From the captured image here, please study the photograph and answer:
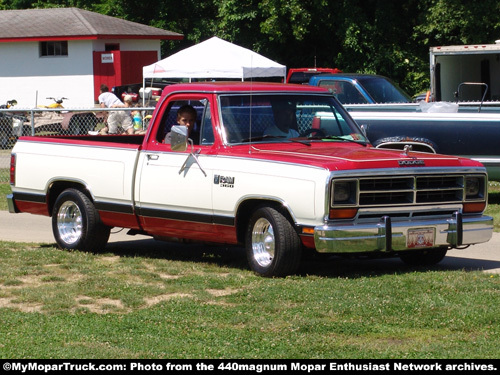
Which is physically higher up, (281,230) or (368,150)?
(368,150)

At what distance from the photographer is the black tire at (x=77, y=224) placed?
10820 millimetres

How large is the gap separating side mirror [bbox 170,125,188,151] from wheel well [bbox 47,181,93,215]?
5.79 feet

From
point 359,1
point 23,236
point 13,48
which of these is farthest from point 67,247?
point 13,48

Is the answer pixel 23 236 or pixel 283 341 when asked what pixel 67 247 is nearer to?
pixel 23 236

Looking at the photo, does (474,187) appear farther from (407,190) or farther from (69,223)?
(69,223)

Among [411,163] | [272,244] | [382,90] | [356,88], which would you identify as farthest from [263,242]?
[382,90]

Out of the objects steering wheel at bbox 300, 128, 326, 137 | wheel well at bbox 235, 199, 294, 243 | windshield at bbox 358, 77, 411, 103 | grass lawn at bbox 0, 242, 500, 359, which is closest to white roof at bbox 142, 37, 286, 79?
windshield at bbox 358, 77, 411, 103

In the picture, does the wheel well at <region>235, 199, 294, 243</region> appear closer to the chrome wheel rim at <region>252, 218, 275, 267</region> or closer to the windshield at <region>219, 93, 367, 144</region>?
the chrome wheel rim at <region>252, 218, 275, 267</region>

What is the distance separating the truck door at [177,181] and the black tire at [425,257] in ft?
6.63

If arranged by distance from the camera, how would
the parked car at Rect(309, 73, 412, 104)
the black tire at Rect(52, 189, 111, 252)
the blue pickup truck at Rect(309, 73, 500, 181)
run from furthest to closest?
the parked car at Rect(309, 73, 412, 104), the blue pickup truck at Rect(309, 73, 500, 181), the black tire at Rect(52, 189, 111, 252)

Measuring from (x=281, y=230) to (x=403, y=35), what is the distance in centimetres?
2815

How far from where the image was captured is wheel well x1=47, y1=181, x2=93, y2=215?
11031 mm

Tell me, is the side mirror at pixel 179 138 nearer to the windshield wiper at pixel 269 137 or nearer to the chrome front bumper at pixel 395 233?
the windshield wiper at pixel 269 137

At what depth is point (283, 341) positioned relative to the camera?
662 centimetres
